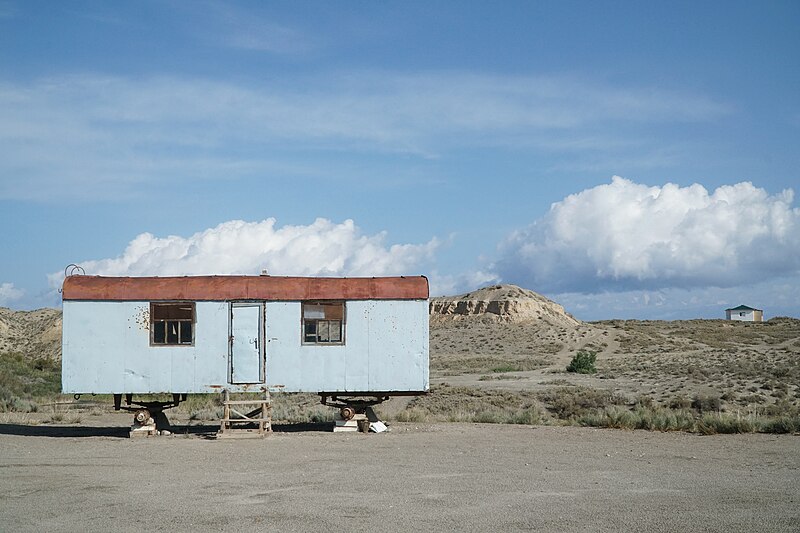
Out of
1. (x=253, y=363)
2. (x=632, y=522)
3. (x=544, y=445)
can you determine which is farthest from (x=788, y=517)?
(x=253, y=363)

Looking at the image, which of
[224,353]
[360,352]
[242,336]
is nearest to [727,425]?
[360,352]

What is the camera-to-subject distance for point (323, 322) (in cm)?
1727

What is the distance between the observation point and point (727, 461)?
12695mm

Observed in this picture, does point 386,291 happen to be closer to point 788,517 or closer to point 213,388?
point 213,388

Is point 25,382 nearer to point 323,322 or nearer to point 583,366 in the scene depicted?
point 323,322

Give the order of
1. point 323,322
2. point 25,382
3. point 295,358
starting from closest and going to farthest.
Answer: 1. point 295,358
2. point 323,322
3. point 25,382

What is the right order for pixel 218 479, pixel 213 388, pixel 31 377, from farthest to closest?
pixel 31 377
pixel 213 388
pixel 218 479

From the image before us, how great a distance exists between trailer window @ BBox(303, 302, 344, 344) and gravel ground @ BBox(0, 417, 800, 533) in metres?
1.97

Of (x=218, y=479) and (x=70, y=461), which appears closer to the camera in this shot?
(x=218, y=479)

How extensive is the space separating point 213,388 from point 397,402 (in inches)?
369

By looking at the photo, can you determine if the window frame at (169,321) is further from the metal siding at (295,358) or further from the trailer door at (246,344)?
the metal siding at (295,358)

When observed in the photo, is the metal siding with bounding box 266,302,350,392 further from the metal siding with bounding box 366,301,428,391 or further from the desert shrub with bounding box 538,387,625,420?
the desert shrub with bounding box 538,387,625,420

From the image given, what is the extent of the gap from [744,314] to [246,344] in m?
87.8

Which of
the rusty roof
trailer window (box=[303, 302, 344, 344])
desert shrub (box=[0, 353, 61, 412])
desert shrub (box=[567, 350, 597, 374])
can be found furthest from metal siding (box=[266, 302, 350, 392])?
desert shrub (box=[567, 350, 597, 374])
